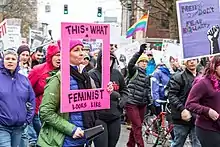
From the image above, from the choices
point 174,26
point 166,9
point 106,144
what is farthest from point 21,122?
point 166,9

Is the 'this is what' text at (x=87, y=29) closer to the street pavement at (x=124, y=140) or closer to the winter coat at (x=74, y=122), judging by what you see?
the winter coat at (x=74, y=122)

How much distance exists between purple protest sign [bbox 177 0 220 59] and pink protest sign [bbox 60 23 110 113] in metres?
1.79

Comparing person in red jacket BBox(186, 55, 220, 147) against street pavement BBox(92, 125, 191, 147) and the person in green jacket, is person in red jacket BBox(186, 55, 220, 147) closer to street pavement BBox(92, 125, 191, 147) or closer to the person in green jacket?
the person in green jacket

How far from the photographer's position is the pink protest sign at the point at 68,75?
215 inches

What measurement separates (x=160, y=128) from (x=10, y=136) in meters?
4.89

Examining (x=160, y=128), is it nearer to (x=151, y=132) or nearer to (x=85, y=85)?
(x=151, y=132)

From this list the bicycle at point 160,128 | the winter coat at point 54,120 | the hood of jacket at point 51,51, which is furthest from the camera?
the bicycle at point 160,128

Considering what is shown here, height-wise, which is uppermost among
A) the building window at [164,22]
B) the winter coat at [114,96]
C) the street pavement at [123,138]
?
the building window at [164,22]

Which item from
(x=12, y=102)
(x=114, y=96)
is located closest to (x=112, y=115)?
(x=114, y=96)

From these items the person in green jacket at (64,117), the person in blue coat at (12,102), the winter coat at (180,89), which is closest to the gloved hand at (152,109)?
the winter coat at (180,89)

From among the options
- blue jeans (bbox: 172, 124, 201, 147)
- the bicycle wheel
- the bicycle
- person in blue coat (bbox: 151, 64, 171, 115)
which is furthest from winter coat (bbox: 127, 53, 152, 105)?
blue jeans (bbox: 172, 124, 201, 147)

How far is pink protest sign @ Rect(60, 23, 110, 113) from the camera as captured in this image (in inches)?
215

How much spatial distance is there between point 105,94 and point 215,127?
1666 millimetres

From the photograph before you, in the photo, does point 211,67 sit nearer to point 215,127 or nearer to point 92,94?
point 215,127
